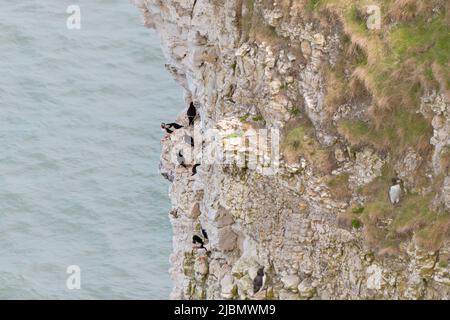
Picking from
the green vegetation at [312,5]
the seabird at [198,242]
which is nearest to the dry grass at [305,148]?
the green vegetation at [312,5]

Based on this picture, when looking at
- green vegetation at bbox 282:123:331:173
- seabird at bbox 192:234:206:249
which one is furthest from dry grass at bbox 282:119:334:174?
seabird at bbox 192:234:206:249

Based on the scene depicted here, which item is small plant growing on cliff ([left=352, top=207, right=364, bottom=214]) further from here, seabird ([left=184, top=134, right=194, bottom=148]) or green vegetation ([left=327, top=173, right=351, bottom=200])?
seabird ([left=184, top=134, right=194, bottom=148])

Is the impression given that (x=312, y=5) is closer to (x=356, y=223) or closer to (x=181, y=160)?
(x=356, y=223)

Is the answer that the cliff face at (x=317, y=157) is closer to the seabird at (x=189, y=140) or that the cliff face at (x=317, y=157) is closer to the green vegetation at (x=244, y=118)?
the green vegetation at (x=244, y=118)

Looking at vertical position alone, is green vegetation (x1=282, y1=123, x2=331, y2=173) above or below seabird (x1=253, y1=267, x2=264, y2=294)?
above

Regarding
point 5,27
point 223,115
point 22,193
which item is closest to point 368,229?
point 223,115

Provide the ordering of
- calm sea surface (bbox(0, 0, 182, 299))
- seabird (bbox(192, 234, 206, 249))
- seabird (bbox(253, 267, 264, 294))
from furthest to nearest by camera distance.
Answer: calm sea surface (bbox(0, 0, 182, 299)) → seabird (bbox(192, 234, 206, 249)) → seabird (bbox(253, 267, 264, 294))

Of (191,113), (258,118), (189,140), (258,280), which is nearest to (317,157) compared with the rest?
(258,118)
